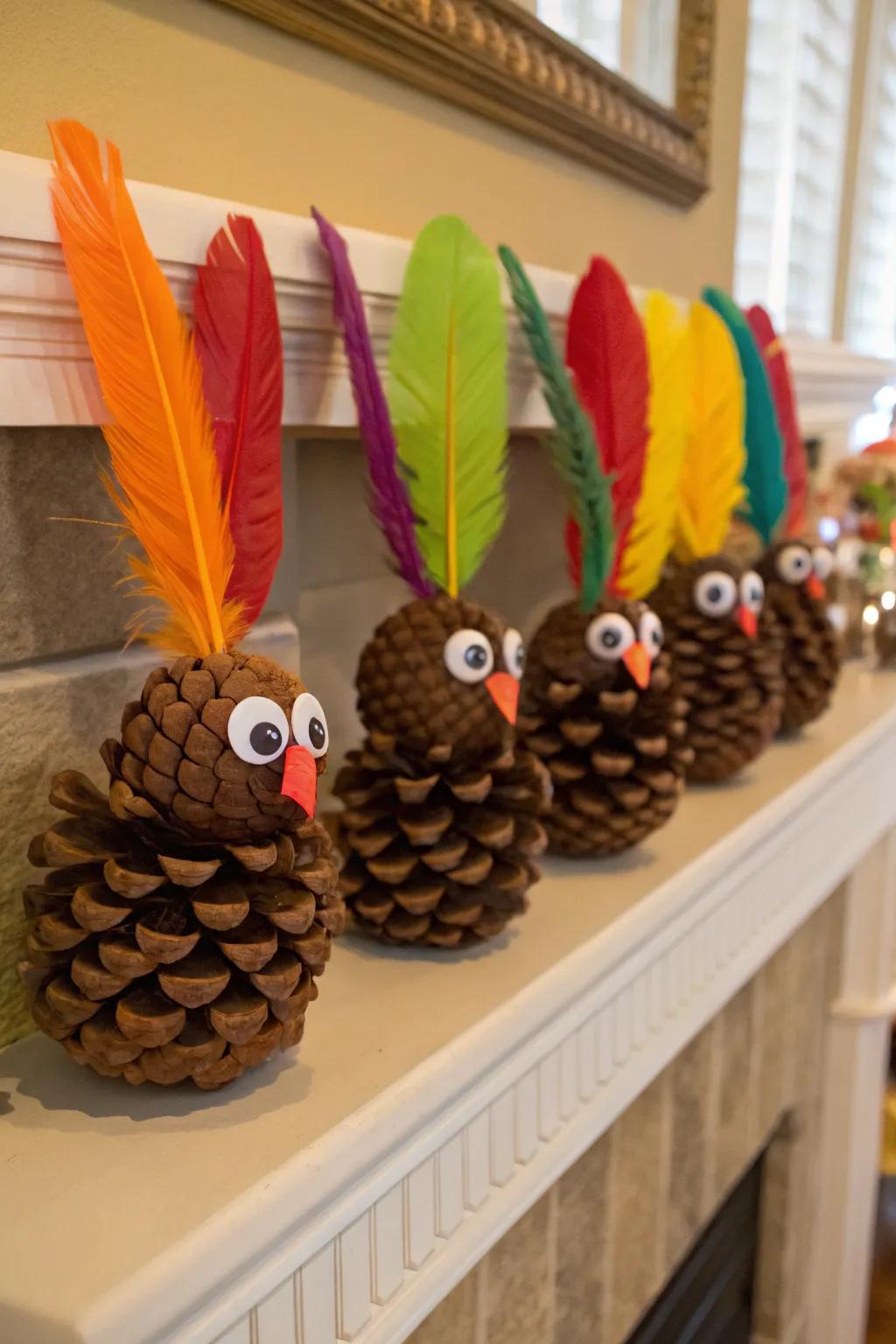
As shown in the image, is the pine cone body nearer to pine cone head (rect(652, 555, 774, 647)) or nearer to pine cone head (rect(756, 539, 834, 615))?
pine cone head (rect(652, 555, 774, 647))

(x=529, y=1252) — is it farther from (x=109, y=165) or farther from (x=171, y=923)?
(x=109, y=165)

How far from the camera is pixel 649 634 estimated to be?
706 mm

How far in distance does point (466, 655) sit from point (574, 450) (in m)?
0.20

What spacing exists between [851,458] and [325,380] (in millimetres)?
1052

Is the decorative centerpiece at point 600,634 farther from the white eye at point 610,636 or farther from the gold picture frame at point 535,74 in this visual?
the gold picture frame at point 535,74

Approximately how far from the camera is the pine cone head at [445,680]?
588mm

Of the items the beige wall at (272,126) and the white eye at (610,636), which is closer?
the beige wall at (272,126)

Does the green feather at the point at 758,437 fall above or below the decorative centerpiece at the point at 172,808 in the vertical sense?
above

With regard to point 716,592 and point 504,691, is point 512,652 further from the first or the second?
point 716,592

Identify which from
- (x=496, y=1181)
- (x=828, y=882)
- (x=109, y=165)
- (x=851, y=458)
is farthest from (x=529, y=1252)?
(x=851, y=458)

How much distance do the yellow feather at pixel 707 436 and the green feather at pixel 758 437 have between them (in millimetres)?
63

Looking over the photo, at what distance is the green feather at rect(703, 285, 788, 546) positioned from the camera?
3.16 ft

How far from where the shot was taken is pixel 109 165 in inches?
18.1

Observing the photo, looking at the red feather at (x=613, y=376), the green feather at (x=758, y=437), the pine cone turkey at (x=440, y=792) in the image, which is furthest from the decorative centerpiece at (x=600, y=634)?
the green feather at (x=758, y=437)
